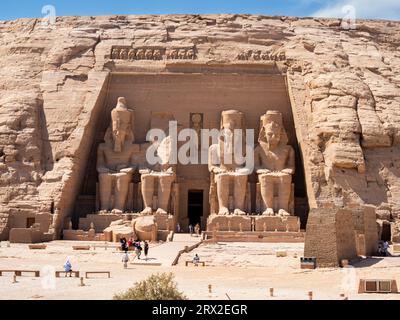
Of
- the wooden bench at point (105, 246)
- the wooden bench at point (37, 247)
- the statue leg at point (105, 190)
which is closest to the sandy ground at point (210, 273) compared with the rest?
the wooden bench at point (37, 247)

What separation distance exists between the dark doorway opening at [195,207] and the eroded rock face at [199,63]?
5.15 m

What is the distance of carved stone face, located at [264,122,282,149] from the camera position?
26.4m

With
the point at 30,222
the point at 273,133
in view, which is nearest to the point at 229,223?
the point at 273,133

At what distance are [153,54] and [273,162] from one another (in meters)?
7.08

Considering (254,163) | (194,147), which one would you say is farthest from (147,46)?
(254,163)

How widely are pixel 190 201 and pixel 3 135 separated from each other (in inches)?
342

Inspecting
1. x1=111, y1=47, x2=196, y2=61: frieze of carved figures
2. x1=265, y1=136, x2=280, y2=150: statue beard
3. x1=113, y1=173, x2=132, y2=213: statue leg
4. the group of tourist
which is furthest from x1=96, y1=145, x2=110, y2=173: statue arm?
x1=265, y1=136, x2=280, y2=150: statue beard

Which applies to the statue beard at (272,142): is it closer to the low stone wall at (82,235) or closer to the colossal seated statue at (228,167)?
the colossal seated statue at (228,167)

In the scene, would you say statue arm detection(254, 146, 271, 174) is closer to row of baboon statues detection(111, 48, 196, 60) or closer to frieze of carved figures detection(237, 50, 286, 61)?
frieze of carved figures detection(237, 50, 286, 61)

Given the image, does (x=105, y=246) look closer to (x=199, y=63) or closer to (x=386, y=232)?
(x=199, y=63)

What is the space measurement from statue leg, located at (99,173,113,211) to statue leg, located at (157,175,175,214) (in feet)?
6.80

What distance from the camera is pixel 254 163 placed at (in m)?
26.9

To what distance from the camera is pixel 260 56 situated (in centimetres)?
2825

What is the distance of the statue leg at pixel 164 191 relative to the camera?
26230 mm
